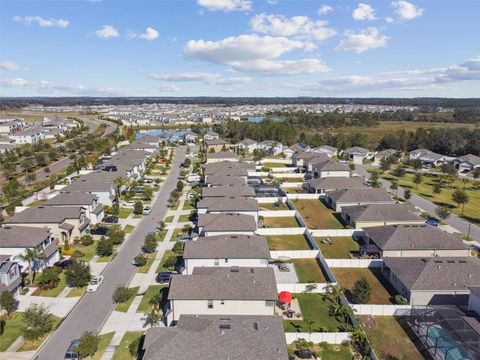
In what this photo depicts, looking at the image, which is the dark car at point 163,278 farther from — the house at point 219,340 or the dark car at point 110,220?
the dark car at point 110,220

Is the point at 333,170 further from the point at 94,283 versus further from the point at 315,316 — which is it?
the point at 94,283

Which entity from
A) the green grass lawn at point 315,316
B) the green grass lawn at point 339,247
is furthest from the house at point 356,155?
the green grass lawn at point 315,316

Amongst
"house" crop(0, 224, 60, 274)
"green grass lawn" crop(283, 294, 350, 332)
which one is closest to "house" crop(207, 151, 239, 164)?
"house" crop(0, 224, 60, 274)

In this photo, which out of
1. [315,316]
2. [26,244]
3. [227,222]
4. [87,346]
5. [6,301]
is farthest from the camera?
[227,222]

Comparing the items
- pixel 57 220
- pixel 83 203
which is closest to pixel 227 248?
pixel 57 220

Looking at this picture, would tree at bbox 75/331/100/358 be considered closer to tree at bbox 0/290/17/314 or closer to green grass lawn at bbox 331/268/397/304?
tree at bbox 0/290/17/314

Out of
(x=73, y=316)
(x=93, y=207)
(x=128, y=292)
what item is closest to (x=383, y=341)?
(x=128, y=292)

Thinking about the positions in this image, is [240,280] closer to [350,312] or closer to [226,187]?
[350,312]
